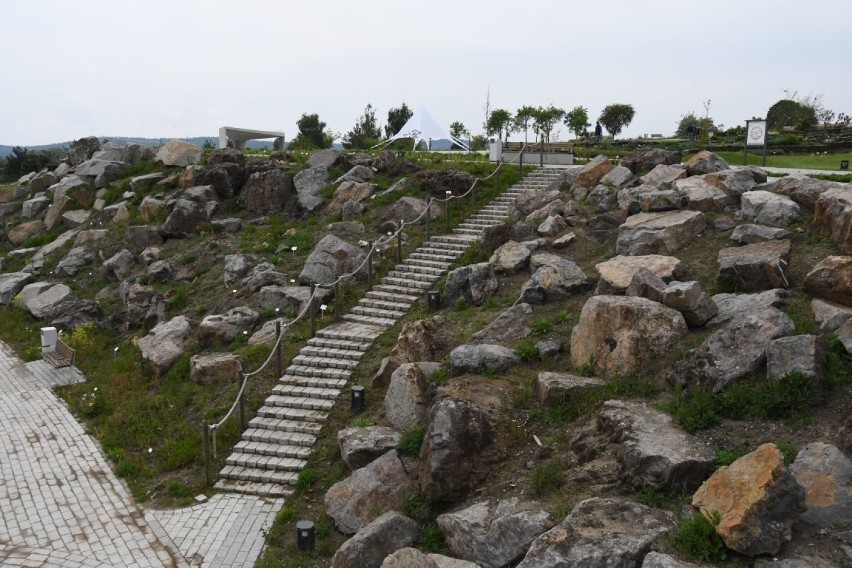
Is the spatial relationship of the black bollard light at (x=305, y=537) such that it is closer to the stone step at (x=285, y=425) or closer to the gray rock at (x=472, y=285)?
the stone step at (x=285, y=425)

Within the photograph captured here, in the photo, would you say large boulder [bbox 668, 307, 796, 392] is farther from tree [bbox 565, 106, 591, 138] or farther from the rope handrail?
tree [bbox 565, 106, 591, 138]

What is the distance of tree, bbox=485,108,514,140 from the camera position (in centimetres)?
4469

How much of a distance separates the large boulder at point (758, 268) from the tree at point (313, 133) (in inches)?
1129

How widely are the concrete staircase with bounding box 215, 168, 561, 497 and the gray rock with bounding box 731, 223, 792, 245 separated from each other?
7.10m

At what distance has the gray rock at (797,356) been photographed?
30.0 feet

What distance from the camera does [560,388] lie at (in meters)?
10.7

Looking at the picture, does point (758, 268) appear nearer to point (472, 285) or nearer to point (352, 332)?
point (472, 285)

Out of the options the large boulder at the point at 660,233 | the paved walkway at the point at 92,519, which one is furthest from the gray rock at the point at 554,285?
the paved walkway at the point at 92,519

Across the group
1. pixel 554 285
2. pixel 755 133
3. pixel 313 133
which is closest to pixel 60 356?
pixel 554 285

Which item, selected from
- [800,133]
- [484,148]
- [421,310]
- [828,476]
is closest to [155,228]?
[421,310]

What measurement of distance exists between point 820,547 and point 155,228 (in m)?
22.5

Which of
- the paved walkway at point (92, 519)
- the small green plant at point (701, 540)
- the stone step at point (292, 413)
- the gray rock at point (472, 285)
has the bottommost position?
the paved walkway at point (92, 519)

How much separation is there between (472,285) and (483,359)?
13.1 feet

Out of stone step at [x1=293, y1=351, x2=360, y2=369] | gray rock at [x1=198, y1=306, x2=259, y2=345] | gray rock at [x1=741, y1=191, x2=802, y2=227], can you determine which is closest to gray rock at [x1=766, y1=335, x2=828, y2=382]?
gray rock at [x1=741, y1=191, x2=802, y2=227]
